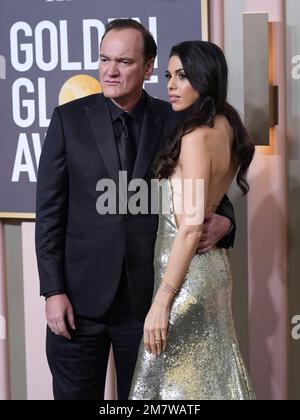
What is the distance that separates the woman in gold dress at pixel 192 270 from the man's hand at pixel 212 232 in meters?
0.02

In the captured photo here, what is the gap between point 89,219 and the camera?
7.66 ft

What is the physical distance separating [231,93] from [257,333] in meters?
0.81

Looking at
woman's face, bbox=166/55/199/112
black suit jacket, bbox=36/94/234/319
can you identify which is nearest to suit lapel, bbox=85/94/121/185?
black suit jacket, bbox=36/94/234/319

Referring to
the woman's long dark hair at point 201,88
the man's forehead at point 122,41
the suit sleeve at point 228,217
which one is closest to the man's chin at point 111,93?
the man's forehead at point 122,41

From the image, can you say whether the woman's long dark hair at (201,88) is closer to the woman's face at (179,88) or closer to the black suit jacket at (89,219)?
the woman's face at (179,88)

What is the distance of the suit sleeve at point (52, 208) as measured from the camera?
232cm

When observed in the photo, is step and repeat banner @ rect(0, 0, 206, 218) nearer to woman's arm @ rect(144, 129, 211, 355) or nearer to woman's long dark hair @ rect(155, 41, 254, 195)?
woman's long dark hair @ rect(155, 41, 254, 195)

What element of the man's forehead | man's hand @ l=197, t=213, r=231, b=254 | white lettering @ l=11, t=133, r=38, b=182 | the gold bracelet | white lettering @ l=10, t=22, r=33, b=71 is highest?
white lettering @ l=10, t=22, r=33, b=71

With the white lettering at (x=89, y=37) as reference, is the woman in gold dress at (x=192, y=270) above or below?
below

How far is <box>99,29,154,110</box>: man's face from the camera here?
229 centimetres

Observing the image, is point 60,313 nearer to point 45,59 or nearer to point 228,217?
point 228,217

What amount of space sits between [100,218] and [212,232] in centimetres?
32

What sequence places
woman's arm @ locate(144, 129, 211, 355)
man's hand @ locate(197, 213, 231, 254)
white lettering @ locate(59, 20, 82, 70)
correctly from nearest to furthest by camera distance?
1. woman's arm @ locate(144, 129, 211, 355)
2. man's hand @ locate(197, 213, 231, 254)
3. white lettering @ locate(59, 20, 82, 70)

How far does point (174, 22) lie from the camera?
2766 millimetres
